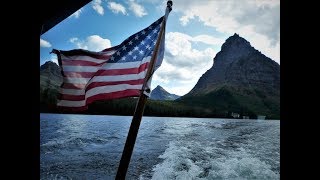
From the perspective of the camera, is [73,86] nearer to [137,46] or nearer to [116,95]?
[116,95]

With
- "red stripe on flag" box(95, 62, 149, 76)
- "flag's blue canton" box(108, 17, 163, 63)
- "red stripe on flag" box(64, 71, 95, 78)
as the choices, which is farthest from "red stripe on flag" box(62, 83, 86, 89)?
"flag's blue canton" box(108, 17, 163, 63)

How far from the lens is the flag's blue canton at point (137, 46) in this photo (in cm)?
488

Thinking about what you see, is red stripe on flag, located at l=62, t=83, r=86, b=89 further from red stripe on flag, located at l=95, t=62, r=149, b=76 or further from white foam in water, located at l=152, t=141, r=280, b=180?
white foam in water, located at l=152, t=141, r=280, b=180

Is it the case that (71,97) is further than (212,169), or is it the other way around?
(212,169)

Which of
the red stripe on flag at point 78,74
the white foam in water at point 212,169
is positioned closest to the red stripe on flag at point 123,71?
the red stripe on flag at point 78,74

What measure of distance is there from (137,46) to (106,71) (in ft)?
2.25

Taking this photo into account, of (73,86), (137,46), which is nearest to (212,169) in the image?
(137,46)

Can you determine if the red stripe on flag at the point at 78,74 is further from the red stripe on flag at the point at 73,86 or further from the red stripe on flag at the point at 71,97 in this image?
the red stripe on flag at the point at 71,97

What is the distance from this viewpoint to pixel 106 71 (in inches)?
190

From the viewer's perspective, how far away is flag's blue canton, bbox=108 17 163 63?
4875 millimetres

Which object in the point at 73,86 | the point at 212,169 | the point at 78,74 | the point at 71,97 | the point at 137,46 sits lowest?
the point at 212,169
